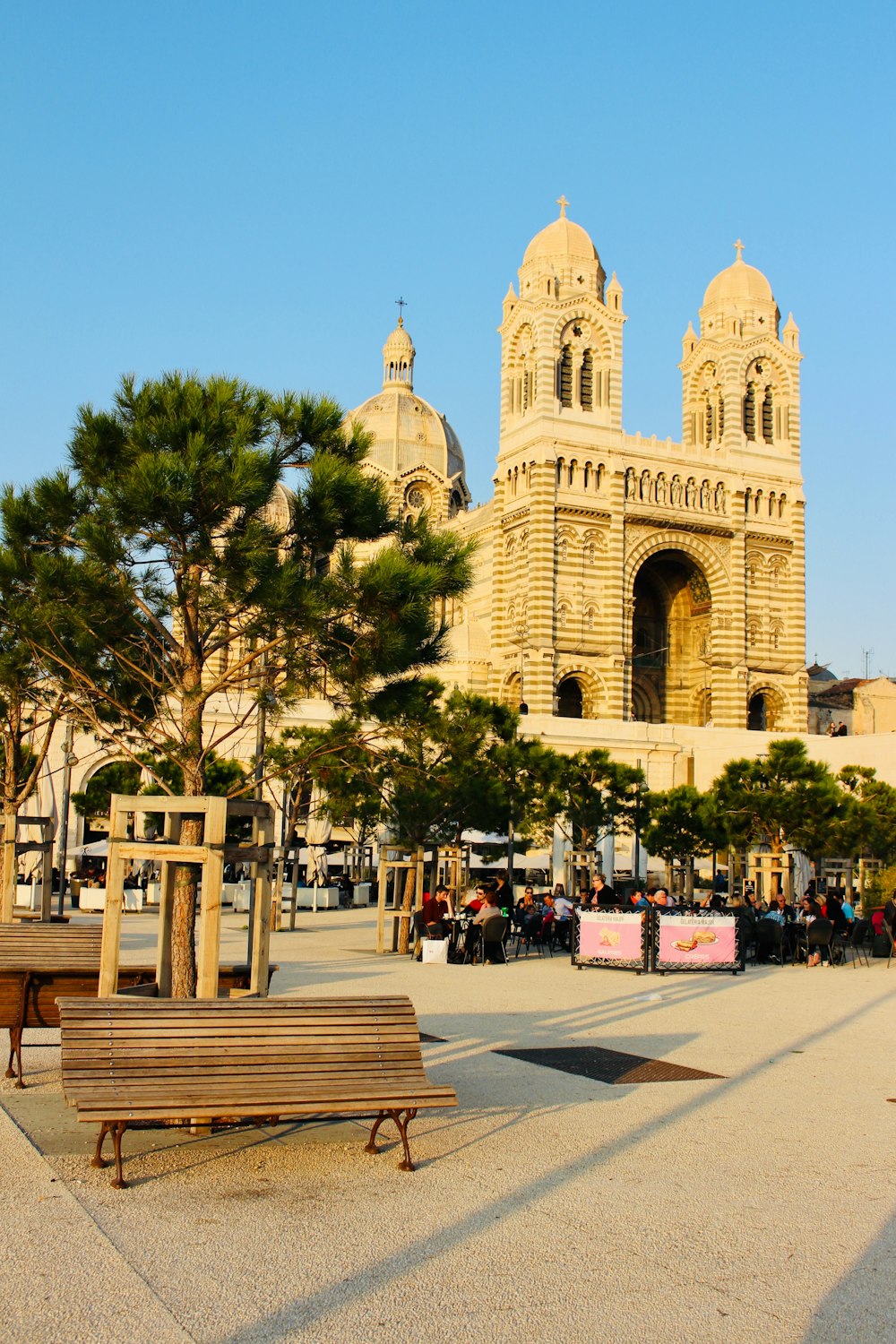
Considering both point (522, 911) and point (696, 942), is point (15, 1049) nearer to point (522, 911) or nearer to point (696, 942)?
point (696, 942)

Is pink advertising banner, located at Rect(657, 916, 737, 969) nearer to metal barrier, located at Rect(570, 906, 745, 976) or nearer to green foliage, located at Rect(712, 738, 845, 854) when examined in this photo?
metal barrier, located at Rect(570, 906, 745, 976)

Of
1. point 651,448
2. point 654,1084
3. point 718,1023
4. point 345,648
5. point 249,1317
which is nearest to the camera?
point 249,1317

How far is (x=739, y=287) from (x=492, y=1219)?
5475cm

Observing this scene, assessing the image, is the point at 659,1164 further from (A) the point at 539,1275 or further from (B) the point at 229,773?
(B) the point at 229,773

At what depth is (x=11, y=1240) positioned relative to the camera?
5.66m

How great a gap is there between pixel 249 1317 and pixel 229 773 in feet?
106

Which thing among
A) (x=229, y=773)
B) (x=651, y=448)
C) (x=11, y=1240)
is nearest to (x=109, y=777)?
(x=229, y=773)

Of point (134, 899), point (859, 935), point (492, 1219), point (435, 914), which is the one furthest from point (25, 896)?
point (492, 1219)

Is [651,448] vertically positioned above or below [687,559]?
above

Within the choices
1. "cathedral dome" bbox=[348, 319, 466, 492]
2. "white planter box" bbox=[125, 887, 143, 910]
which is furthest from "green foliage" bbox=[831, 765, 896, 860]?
"cathedral dome" bbox=[348, 319, 466, 492]

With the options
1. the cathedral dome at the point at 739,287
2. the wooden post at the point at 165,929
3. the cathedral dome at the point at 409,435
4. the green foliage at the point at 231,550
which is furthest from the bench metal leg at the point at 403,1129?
the cathedral dome at the point at 409,435

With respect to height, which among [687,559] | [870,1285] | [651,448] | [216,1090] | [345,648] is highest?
[651,448]

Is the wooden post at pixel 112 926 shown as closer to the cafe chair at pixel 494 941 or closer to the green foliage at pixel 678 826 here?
the cafe chair at pixel 494 941

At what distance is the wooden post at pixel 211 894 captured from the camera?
8312mm
